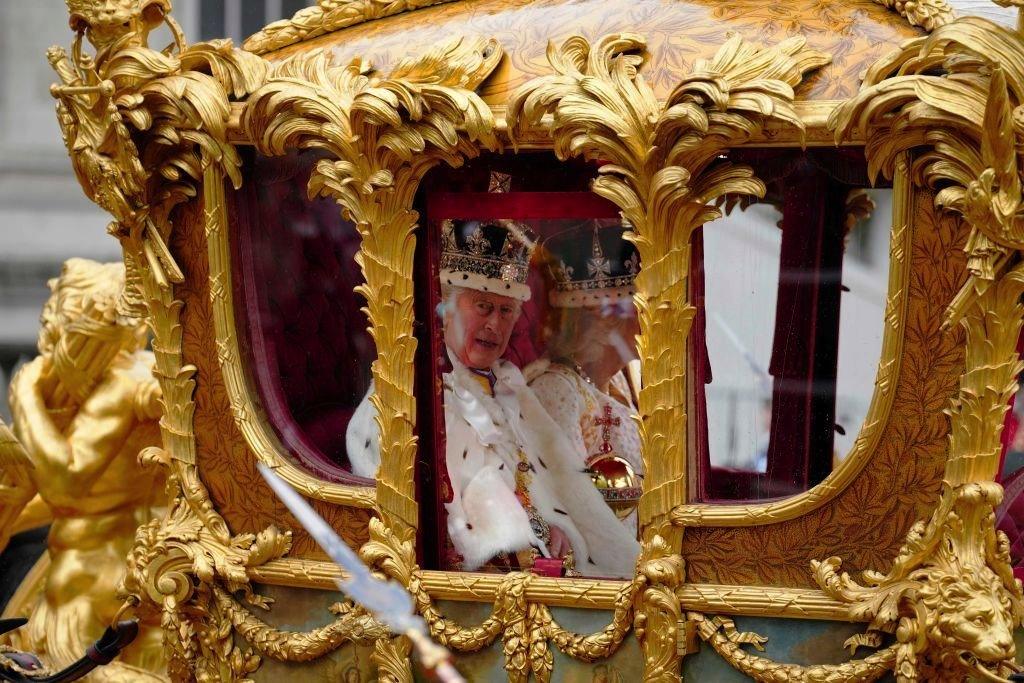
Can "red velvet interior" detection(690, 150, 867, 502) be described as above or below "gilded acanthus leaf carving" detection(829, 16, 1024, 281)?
below

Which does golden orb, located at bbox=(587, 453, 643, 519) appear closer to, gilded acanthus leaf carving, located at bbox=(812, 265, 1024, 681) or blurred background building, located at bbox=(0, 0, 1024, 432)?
gilded acanthus leaf carving, located at bbox=(812, 265, 1024, 681)

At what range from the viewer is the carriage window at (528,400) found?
4.08 meters

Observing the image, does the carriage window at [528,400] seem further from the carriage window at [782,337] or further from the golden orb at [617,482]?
the carriage window at [782,337]

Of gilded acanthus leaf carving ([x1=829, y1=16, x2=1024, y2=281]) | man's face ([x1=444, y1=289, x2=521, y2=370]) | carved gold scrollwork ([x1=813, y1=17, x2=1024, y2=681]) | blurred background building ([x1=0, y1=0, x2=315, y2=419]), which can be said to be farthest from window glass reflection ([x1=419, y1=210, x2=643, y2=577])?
blurred background building ([x1=0, y1=0, x2=315, y2=419])

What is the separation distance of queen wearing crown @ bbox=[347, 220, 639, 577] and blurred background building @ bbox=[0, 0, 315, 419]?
4.44m

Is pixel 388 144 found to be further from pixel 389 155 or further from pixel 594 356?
pixel 594 356

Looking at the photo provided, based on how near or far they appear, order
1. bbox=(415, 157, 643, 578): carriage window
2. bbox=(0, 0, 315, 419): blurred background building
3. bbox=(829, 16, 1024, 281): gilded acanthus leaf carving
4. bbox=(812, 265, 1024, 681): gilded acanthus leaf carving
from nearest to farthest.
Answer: bbox=(829, 16, 1024, 281): gilded acanthus leaf carving, bbox=(812, 265, 1024, 681): gilded acanthus leaf carving, bbox=(415, 157, 643, 578): carriage window, bbox=(0, 0, 315, 419): blurred background building

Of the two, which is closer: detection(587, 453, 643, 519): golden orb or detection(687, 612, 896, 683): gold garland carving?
detection(687, 612, 896, 683): gold garland carving

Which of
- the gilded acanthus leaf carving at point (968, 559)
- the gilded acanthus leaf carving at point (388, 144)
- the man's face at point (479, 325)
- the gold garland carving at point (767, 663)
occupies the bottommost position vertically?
the gold garland carving at point (767, 663)

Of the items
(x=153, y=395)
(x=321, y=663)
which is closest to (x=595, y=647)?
(x=321, y=663)

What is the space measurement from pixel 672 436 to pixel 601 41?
2.36 feet

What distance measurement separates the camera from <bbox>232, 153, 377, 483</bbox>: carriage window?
4.21 metres

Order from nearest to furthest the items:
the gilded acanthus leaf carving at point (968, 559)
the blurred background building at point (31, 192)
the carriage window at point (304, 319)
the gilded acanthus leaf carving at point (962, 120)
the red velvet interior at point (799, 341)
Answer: the gilded acanthus leaf carving at point (962, 120) < the gilded acanthus leaf carving at point (968, 559) < the red velvet interior at point (799, 341) < the carriage window at point (304, 319) < the blurred background building at point (31, 192)

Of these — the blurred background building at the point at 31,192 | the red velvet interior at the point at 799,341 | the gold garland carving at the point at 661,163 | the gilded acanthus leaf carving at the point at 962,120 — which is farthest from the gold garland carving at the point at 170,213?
the blurred background building at the point at 31,192
